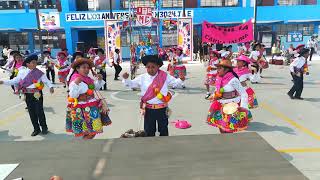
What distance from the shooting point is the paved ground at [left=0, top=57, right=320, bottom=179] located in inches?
241

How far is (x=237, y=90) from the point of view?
5.56 m

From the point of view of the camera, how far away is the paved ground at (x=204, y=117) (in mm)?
6125

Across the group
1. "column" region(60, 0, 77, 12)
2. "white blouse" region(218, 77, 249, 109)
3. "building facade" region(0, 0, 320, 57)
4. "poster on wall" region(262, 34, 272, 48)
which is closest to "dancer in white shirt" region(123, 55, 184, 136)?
"white blouse" region(218, 77, 249, 109)

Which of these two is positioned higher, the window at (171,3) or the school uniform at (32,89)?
the window at (171,3)

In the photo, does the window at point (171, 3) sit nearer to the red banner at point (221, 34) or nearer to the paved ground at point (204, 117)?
the red banner at point (221, 34)

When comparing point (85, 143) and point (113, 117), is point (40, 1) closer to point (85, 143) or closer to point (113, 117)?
point (113, 117)

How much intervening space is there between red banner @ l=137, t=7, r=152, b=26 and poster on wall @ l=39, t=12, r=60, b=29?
36.0 ft

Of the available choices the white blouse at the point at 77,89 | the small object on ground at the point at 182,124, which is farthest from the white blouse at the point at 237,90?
the white blouse at the point at 77,89

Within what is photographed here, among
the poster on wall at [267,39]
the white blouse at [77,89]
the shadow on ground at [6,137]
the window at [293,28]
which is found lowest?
the shadow on ground at [6,137]

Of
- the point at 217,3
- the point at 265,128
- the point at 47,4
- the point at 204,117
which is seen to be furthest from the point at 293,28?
the point at 265,128

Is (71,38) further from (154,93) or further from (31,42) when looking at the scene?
(154,93)

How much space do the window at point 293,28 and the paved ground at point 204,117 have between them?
15.6 metres

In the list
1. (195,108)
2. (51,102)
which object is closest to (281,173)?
(195,108)

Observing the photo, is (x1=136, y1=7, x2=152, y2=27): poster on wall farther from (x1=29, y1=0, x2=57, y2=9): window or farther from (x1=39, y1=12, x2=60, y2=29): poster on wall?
(x1=29, y1=0, x2=57, y2=9): window
